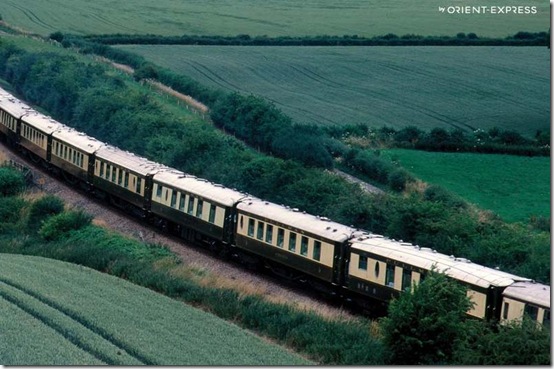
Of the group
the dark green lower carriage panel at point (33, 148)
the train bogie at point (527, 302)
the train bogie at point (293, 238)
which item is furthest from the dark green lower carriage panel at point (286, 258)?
the dark green lower carriage panel at point (33, 148)

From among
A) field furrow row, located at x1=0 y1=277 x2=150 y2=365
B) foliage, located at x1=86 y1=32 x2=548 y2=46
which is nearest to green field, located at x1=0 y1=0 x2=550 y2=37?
foliage, located at x1=86 y1=32 x2=548 y2=46

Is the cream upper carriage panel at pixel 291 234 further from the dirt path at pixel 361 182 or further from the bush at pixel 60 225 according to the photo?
the bush at pixel 60 225

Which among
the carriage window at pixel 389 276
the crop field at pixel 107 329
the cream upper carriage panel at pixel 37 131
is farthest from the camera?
the cream upper carriage panel at pixel 37 131

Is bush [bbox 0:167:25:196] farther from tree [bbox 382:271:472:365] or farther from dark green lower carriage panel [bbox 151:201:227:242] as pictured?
tree [bbox 382:271:472:365]

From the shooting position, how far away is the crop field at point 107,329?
61.3 feet

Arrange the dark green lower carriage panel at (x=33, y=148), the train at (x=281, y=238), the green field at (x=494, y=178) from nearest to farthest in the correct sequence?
the train at (x=281, y=238) → the green field at (x=494, y=178) → the dark green lower carriage panel at (x=33, y=148)

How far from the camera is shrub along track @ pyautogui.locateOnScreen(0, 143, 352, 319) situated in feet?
83.8

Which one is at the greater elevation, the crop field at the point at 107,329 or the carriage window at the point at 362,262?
the carriage window at the point at 362,262

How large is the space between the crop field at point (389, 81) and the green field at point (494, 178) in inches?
47.6

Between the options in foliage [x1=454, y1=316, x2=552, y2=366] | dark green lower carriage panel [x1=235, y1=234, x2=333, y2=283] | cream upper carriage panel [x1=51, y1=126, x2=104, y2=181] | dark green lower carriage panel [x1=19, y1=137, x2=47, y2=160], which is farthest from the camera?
dark green lower carriage panel [x1=19, y1=137, x2=47, y2=160]

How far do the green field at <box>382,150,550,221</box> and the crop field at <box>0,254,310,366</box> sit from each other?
8.02m

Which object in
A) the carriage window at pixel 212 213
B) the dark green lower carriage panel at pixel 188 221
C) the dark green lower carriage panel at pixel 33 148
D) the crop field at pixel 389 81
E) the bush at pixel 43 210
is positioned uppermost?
the crop field at pixel 389 81

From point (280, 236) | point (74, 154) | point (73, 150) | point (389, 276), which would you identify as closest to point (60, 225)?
point (74, 154)

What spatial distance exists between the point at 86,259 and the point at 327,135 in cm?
1220
